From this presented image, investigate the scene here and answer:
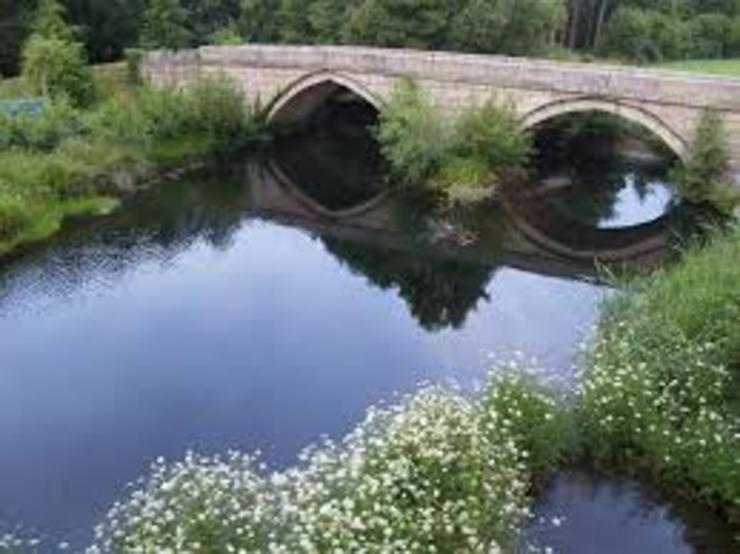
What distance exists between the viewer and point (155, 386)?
26828 millimetres

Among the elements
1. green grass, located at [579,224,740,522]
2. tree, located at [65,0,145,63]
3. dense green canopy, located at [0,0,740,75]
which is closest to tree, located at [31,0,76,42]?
dense green canopy, located at [0,0,740,75]

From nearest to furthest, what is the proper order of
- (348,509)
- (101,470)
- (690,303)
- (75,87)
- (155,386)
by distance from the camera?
(348,509) → (101,470) → (690,303) → (155,386) → (75,87)

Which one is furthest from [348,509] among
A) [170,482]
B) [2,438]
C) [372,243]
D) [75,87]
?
[75,87]

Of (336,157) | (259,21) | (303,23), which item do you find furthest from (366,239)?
(259,21)

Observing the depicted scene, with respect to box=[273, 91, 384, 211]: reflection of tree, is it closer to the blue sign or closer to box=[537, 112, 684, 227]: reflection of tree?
box=[537, 112, 684, 227]: reflection of tree

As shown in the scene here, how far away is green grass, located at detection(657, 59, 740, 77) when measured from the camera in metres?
69.3

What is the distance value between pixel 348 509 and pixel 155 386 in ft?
38.0

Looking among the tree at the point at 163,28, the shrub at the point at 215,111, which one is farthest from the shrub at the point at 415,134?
the tree at the point at 163,28

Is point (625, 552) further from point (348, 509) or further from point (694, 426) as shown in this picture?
point (348, 509)

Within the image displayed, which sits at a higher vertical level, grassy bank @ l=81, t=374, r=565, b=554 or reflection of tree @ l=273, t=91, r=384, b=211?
grassy bank @ l=81, t=374, r=565, b=554

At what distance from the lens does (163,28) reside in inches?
2074

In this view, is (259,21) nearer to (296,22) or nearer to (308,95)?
(296,22)

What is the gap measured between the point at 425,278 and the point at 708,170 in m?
11.6

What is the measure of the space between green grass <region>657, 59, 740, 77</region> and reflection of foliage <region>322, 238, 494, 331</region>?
3677 cm
